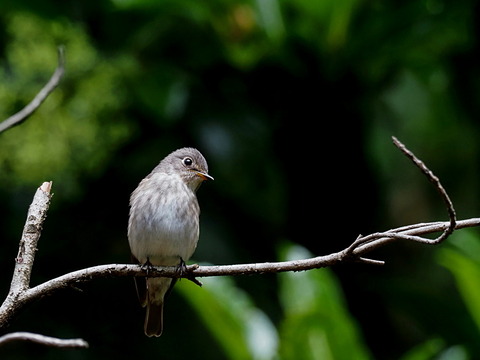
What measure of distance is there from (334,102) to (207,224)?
973 millimetres

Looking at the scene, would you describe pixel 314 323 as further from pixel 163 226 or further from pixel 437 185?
pixel 437 185

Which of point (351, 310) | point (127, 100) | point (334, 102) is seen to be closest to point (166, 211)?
point (127, 100)

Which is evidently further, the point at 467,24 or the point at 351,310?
the point at 351,310

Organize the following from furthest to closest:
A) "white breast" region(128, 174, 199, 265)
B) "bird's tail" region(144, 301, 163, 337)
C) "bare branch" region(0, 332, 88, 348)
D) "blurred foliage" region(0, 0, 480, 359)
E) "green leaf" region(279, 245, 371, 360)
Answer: "blurred foliage" region(0, 0, 480, 359) < "green leaf" region(279, 245, 371, 360) < "bird's tail" region(144, 301, 163, 337) < "white breast" region(128, 174, 199, 265) < "bare branch" region(0, 332, 88, 348)

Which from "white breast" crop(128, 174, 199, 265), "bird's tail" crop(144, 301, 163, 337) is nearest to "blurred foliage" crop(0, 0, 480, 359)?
"bird's tail" crop(144, 301, 163, 337)

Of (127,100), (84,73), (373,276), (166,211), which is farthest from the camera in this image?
(373,276)

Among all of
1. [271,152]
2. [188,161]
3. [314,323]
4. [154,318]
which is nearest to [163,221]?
[188,161]

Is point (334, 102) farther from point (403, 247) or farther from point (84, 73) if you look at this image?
point (84, 73)

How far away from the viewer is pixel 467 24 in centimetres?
469

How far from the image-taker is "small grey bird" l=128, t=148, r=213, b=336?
9.46ft

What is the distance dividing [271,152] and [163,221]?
1824mm

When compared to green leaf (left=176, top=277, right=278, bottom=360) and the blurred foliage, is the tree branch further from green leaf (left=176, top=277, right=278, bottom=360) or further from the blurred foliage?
the blurred foliage

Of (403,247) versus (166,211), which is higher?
(403,247)

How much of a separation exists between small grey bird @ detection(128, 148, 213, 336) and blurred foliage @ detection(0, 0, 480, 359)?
2.65 ft
